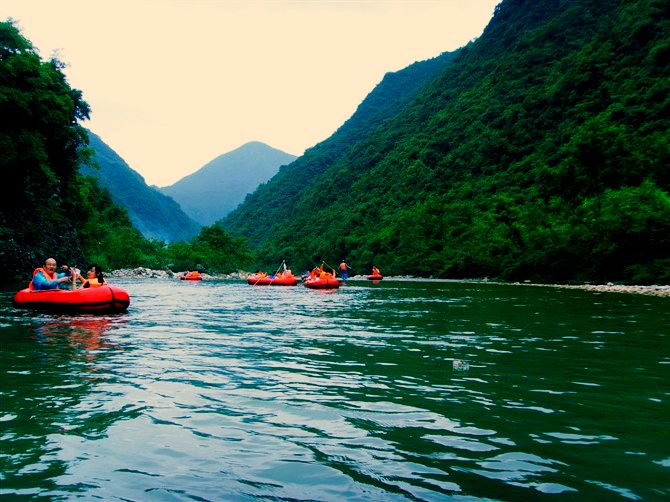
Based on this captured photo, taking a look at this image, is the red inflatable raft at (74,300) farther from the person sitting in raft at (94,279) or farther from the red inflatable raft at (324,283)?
the red inflatable raft at (324,283)

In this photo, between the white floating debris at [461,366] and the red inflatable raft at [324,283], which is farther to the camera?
the red inflatable raft at [324,283]

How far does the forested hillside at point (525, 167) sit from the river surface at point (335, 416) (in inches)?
1097

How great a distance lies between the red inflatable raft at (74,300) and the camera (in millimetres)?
16953

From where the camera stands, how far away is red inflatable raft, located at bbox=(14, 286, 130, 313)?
17.0 m

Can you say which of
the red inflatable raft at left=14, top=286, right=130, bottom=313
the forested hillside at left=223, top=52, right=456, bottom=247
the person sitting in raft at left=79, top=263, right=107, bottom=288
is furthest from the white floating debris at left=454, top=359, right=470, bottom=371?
the forested hillside at left=223, top=52, right=456, bottom=247

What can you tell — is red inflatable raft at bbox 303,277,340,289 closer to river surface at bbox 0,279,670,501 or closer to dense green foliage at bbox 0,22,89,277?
dense green foliage at bbox 0,22,89,277

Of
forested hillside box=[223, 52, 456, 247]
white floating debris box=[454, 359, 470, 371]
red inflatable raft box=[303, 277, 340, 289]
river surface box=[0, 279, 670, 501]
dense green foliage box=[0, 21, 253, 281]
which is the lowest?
river surface box=[0, 279, 670, 501]

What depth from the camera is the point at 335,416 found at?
6273 millimetres

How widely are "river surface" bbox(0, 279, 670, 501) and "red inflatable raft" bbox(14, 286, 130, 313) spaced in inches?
145

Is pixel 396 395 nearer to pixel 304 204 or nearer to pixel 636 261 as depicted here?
pixel 636 261

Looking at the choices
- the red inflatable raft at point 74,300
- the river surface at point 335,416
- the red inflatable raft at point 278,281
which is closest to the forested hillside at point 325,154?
the red inflatable raft at point 278,281

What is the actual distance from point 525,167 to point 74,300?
65892 mm

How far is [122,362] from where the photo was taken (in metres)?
9.69

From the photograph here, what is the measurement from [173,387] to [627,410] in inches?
228
